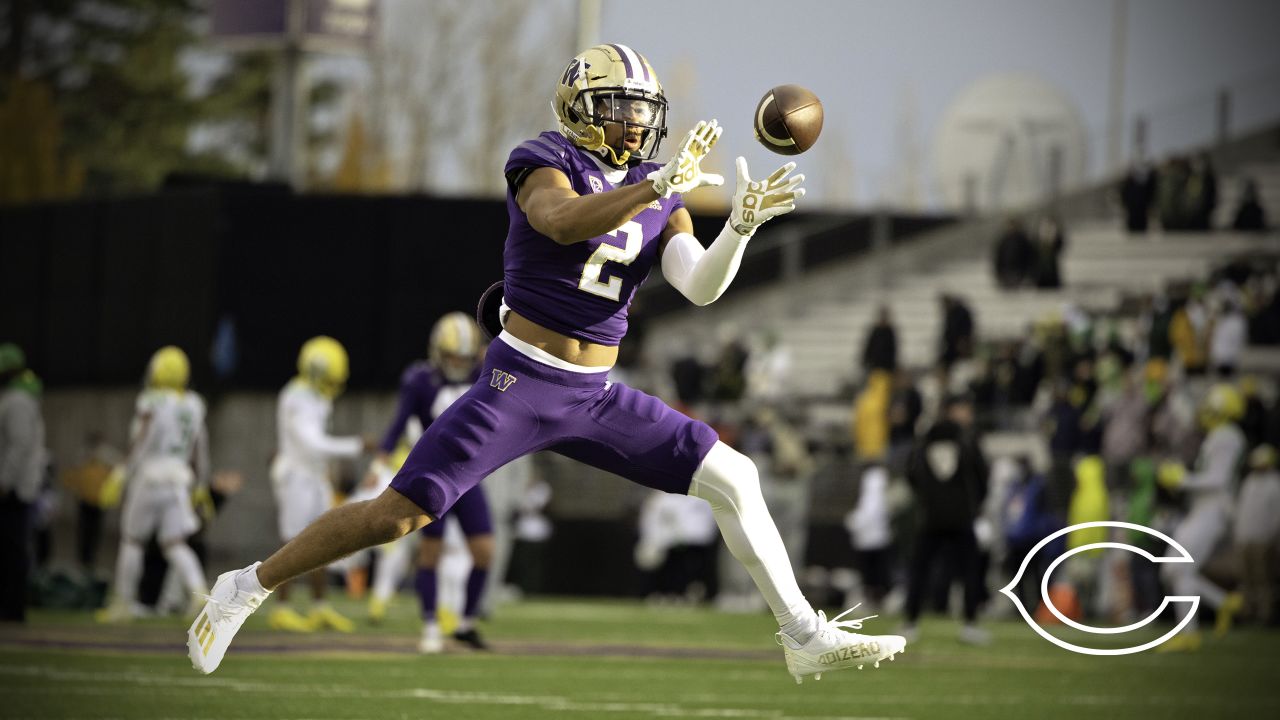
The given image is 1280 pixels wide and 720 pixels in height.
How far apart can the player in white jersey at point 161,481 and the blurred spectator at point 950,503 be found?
591cm

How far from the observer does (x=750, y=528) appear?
8.09 m

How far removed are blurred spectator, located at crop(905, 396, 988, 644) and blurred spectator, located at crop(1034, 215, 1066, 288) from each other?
11.7 m

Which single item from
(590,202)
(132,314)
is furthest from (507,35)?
(590,202)

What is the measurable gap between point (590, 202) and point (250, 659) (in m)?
6.32

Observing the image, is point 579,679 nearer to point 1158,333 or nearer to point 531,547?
point 531,547

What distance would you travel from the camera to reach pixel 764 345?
28359 mm

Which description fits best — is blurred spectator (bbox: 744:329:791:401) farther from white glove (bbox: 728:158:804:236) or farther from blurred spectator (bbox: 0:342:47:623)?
white glove (bbox: 728:158:804:236)

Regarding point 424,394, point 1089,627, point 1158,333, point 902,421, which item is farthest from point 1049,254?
point 424,394

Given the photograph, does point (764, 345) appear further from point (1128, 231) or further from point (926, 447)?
point (926, 447)

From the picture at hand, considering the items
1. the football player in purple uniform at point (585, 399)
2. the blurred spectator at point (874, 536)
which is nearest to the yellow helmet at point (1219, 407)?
the blurred spectator at point (874, 536)

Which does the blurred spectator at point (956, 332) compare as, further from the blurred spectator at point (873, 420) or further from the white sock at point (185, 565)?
the white sock at point (185, 565)

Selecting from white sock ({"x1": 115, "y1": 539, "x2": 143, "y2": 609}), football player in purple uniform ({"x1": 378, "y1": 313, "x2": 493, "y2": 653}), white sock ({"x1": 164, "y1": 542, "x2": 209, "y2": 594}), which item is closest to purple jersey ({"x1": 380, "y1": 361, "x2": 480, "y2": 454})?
football player in purple uniform ({"x1": 378, "y1": 313, "x2": 493, "y2": 653})

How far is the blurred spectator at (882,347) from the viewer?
26.0 meters

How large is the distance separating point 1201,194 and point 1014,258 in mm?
2869
